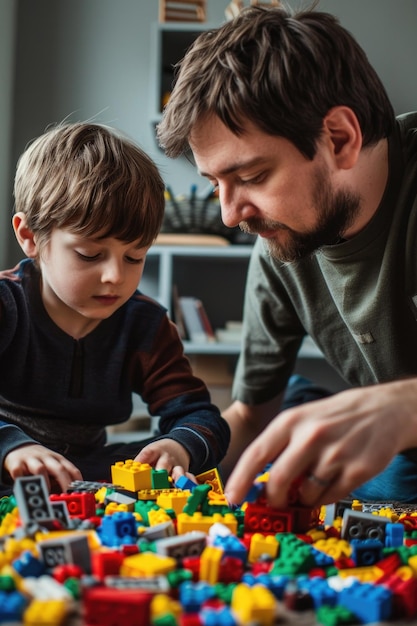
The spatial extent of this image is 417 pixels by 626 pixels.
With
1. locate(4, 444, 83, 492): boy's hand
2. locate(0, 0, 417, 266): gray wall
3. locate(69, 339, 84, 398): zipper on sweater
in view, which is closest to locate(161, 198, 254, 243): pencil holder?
locate(0, 0, 417, 266): gray wall

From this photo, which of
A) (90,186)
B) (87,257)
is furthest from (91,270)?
(90,186)

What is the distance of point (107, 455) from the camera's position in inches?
49.4

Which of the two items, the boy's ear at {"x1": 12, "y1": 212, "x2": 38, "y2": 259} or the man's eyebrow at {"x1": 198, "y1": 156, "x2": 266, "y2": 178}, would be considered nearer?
the man's eyebrow at {"x1": 198, "y1": 156, "x2": 266, "y2": 178}

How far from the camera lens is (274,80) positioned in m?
1.07

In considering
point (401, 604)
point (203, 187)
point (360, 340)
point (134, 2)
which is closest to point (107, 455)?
point (360, 340)

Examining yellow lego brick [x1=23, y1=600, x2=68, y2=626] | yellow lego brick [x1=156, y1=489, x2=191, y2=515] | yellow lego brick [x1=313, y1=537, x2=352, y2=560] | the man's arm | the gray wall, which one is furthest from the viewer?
the gray wall

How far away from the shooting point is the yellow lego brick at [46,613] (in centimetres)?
48

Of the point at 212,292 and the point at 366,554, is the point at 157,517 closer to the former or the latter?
the point at 366,554

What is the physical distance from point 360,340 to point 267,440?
70cm

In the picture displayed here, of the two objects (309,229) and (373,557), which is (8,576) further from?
(309,229)

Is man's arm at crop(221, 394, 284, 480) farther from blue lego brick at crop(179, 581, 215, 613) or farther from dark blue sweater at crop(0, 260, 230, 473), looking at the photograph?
blue lego brick at crop(179, 581, 215, 613)

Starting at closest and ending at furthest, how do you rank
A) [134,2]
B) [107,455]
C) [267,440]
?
[267,440]
[107,455]
[134,2]

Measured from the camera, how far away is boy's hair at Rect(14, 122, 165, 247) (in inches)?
46.0

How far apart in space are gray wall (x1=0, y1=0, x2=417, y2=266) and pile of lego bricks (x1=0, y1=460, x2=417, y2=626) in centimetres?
238
